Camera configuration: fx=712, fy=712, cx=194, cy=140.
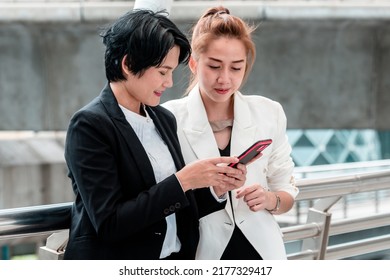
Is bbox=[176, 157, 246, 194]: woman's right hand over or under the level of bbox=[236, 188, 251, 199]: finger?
under

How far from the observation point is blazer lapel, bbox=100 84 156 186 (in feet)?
6.62

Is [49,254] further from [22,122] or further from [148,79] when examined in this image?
[22,122]

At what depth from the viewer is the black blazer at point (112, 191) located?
1.95 meters

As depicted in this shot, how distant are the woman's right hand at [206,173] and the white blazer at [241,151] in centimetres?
36

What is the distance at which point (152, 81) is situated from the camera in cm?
202

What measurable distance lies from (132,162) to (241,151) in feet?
1.91

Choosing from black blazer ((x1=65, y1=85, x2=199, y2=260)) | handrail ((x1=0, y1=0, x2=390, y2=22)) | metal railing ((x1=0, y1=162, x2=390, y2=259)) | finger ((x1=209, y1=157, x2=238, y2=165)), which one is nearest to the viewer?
black blazer ((x1=65, y1=85, x2=199, y2=260))

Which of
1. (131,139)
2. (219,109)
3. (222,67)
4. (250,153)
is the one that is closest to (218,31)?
(222,67)

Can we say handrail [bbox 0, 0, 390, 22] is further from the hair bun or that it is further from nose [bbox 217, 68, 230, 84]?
nose [bbox 217, 68, 230, 84]

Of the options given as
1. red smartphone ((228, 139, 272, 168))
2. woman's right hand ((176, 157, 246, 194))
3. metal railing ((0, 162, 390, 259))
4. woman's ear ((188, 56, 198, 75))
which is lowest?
woman's right hand ((176, 157, 246, 194))

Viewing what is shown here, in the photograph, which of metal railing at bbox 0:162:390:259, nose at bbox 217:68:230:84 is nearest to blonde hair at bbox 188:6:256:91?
nose at bbox 217:68:230:84

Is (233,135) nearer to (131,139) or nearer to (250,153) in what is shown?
(250,153)

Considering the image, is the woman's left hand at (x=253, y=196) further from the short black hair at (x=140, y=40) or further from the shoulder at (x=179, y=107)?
the short black hair at (x=140, y=40)
